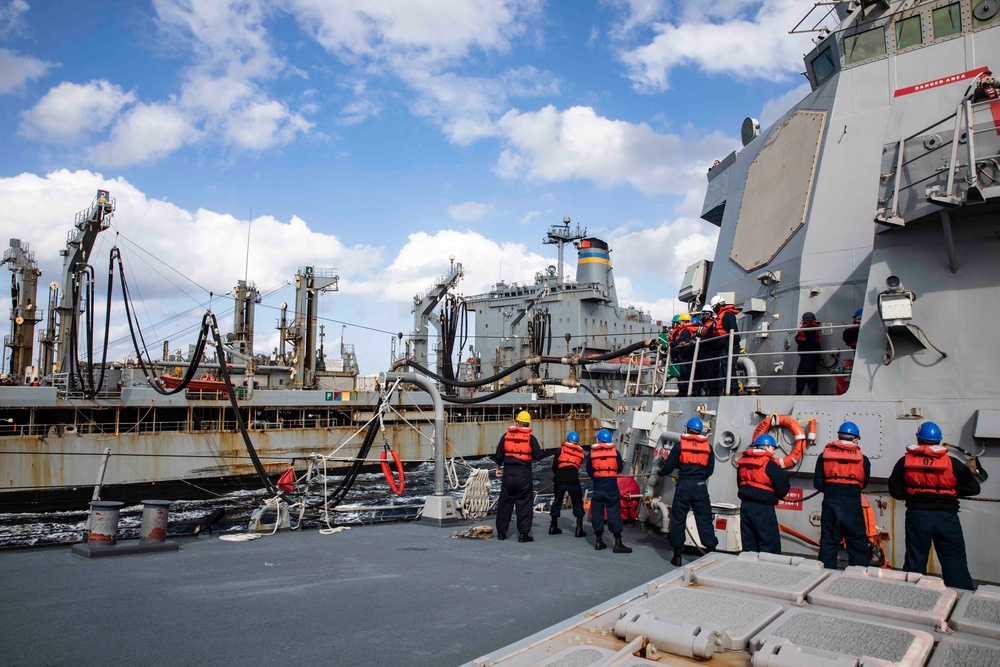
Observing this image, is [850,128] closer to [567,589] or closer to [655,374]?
[655,374]

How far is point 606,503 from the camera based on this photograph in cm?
696

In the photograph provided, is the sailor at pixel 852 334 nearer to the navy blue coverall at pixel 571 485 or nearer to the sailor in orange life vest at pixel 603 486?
the sailor in orange life vest at pixel 603 486

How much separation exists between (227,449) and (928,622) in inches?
1045

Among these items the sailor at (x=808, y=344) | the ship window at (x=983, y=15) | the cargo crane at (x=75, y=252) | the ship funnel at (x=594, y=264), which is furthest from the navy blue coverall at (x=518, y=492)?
the ship funnel at (x=594, y=264)

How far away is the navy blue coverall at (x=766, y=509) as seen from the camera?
217 inches

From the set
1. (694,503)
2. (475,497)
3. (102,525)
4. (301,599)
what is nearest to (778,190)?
(694,503)

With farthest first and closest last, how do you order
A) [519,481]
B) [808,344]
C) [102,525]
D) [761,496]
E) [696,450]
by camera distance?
1. [519,481]
2. [808,344]
3. [696,450]
4. [102,525]
5. [761,496]

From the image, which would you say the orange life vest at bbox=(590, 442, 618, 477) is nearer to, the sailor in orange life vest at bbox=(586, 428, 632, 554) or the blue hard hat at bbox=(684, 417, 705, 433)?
the sailor in orange life vest at bbox=(586, 428, 632, 554)

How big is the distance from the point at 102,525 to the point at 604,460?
15.8ft

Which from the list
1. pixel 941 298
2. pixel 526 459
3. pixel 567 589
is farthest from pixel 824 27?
pixel 567 589

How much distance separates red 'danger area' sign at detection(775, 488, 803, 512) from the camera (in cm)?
599

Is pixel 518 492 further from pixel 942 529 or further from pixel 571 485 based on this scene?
pixel 942 529

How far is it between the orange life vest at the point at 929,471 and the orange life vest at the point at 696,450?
1682 mm

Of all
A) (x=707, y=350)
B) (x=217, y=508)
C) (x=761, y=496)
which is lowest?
(x=217, y=508)
